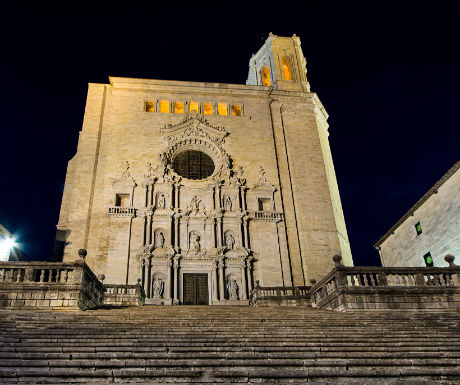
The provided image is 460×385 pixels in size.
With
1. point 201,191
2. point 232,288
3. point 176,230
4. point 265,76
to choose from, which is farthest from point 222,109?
point 232,288

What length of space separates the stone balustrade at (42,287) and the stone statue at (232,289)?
9625 mm

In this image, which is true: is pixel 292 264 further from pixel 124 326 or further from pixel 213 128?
pixel 124 326

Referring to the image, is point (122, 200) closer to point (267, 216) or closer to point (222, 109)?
point (267, 216)

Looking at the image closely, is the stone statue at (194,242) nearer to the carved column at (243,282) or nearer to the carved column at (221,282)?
the carved column at (221,282)

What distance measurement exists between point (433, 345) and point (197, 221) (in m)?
16.0

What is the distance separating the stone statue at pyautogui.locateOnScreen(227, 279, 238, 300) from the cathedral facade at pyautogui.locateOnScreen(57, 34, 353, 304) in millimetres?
73

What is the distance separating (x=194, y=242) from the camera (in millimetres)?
22125

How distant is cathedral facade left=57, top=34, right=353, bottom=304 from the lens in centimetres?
2138

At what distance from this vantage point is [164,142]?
2514 centimetres

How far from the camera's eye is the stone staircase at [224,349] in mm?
6191

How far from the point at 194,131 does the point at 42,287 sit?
15.7 m

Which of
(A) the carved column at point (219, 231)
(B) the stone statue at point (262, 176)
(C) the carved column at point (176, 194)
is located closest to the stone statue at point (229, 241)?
(A) the carved column at point (219, 231)

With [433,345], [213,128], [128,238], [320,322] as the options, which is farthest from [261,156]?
[433,345]

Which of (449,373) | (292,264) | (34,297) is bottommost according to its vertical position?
(449,373)
